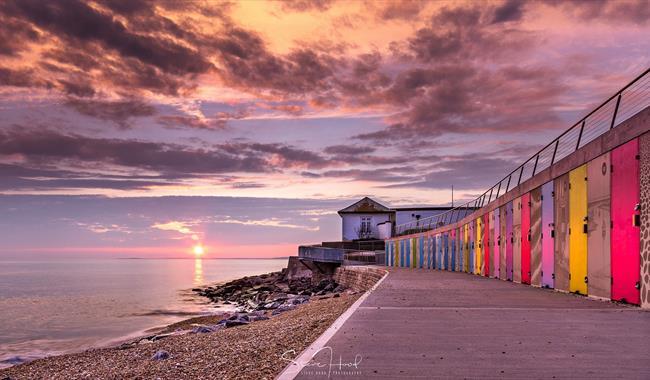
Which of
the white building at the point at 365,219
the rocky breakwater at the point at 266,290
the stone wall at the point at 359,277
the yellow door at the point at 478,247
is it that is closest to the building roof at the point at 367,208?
the white building at the point at 365,219

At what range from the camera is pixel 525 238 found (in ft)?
62.8

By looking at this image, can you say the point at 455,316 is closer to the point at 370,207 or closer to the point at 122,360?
the point at 122,360

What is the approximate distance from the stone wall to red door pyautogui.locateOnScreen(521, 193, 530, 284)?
315 inches

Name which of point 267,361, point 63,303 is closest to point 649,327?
point 267,361

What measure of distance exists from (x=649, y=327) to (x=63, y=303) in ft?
162

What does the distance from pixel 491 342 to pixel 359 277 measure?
1153 inches

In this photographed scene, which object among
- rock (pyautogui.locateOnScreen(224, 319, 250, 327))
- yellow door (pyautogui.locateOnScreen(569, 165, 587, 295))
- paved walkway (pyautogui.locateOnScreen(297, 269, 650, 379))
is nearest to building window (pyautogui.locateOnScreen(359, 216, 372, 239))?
rock (pyautogui.locateOnScreen(224, 319, 250, 327))

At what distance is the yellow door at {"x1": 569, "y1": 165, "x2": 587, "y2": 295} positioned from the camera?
13602 mm

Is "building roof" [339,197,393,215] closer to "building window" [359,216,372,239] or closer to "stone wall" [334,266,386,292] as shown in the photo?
"building window" [359,216,372,239]

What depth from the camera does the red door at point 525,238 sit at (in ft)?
61.8

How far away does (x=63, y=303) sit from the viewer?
49.1 meters

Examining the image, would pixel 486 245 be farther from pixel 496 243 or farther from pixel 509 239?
pixel 509 239

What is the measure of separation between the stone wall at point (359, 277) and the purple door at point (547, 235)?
32.9 ft

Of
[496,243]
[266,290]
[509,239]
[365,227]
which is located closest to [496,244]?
[496,243]
